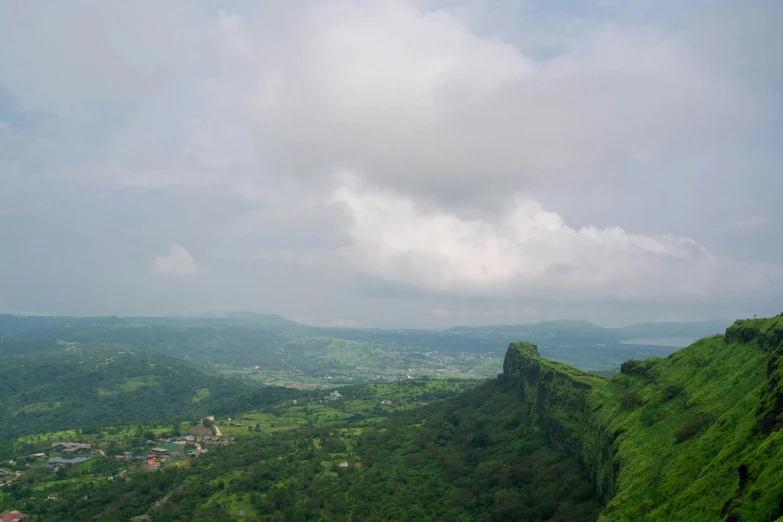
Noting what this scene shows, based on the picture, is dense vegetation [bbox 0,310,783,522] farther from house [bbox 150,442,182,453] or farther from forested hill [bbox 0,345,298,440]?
forested hill [bbox 0,345,298,440]

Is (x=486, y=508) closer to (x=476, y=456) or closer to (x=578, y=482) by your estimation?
(x=578, y=482)

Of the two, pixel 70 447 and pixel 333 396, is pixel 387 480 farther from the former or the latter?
pixel 333 396

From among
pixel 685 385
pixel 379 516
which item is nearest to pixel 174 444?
pixel 379 516

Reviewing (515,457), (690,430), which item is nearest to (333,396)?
(515,457)

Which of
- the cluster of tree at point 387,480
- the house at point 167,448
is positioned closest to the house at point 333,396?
the house at point 167,448

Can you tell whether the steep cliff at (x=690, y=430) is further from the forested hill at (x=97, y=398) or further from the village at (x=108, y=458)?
the forested hill at (x=97, y=398)
